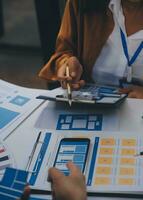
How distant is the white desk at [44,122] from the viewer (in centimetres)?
104

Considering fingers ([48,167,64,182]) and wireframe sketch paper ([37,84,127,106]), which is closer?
fingers ([48,167,64,182])

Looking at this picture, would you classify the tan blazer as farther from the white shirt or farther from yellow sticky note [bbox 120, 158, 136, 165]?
yellow sticky note [bbox 120, 158, 136, 165]

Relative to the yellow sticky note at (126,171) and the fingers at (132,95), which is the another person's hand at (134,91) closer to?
the fingers at (132,95)

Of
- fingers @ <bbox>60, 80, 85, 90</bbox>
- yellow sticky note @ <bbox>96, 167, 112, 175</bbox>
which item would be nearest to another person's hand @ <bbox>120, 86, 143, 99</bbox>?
fingers @ <bbox>60, 80, 85, 90</bbox>

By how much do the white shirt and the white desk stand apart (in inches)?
8.0

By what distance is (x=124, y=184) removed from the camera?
0.90 metres

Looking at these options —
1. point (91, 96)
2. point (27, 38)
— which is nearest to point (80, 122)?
point (91, 96)

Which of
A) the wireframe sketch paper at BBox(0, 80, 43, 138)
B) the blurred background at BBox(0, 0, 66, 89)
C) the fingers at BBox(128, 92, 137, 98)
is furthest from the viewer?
the blurred background at BBox(0, 0, 66, 89)

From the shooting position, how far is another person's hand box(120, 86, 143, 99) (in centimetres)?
127

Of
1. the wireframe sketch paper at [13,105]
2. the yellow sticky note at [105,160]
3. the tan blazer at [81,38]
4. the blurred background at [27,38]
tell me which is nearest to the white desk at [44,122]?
the wireframe sketch paper at [13,105]

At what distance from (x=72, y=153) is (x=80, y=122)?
14 centimetres

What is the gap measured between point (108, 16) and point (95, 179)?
0.62 m

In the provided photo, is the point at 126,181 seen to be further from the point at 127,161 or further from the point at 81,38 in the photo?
the point at 81,38

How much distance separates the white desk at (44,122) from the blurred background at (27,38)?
111 cm
